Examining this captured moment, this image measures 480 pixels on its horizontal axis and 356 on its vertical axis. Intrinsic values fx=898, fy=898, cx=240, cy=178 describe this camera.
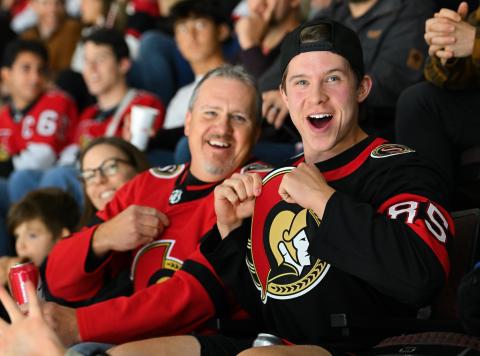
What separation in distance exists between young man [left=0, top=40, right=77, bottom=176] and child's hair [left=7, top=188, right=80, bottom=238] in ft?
4.06

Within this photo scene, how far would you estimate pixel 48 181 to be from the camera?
3975 millimetres

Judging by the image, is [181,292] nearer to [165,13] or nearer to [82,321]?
[82,321]

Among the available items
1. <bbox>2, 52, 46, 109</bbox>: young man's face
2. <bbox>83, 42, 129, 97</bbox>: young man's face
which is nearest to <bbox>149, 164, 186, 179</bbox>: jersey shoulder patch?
<bbox>83, 42, 129, 97</bbox>: young man's face

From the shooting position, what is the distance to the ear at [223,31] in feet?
14.3

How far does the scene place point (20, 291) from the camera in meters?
2.22

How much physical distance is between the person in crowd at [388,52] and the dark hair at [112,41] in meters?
1.53

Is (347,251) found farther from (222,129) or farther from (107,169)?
(107,169)

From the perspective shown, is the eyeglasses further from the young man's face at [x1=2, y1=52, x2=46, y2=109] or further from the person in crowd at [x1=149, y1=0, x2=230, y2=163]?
the young man's face at [x1=2, y1=52, x2=46, y2=109]

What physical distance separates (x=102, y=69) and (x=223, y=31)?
663mm

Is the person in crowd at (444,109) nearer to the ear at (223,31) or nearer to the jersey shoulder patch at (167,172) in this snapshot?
the jersey shoulder patch at (167,172)

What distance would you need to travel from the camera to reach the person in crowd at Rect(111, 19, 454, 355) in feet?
6.15

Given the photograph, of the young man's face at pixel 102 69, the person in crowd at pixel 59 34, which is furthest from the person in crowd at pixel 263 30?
the person in crowd at pixel 59 34

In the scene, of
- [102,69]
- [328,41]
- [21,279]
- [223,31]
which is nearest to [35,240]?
[21,279]

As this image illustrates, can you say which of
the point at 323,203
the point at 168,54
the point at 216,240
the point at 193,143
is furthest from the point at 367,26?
the point at 168,54
